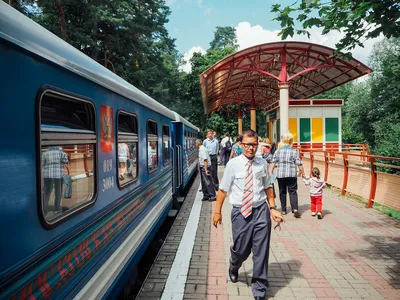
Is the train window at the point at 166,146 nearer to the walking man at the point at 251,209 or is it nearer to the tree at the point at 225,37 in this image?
the walking man at the point at 251,209

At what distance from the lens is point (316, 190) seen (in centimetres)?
682

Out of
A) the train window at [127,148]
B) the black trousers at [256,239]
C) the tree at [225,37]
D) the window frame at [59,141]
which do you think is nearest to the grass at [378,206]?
the black trousers at [256,239]

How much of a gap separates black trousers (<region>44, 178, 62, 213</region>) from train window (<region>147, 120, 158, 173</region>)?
295 cm

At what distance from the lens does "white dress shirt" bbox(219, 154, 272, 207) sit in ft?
11.8

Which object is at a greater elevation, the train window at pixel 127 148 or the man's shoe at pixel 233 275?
the train window at pixel 127 148

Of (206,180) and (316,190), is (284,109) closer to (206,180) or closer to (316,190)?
(206,180)

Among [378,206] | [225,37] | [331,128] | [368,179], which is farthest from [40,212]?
[225,37]

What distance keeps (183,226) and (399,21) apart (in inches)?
188

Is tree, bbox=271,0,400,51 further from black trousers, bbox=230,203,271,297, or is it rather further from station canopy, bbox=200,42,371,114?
station canopy, bbox=200,42,371,114

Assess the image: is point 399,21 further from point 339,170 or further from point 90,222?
point 339,170

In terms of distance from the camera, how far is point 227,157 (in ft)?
51.3

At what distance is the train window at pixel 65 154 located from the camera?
220cm

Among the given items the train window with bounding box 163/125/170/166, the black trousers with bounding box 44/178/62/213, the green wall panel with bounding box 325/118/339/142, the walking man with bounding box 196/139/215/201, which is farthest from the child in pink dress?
the green wall panel with bounding box 325/118/339/142

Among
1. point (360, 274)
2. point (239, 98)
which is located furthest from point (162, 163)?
point (239, 98)
